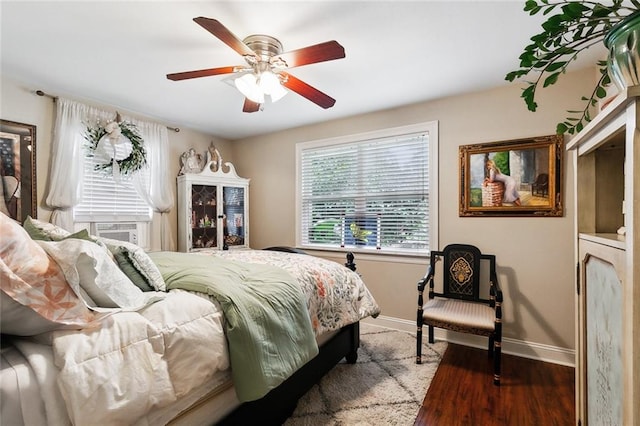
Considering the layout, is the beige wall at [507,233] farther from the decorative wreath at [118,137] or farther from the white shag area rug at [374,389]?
the decorative wreath at [118,137]

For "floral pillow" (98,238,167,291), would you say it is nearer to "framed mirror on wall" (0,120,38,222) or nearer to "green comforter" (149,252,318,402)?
"green comforter" (149,252,318,402)

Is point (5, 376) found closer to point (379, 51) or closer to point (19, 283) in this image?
point (19, 283)

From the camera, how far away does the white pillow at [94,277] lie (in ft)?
3.05

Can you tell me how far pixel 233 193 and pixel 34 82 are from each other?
2177mm

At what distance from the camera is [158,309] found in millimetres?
1147

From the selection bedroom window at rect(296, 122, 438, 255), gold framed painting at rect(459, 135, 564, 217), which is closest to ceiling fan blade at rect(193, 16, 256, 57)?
bedroom window at rect(296, 122, 438, 255)

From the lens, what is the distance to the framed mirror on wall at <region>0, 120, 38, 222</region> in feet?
7.97

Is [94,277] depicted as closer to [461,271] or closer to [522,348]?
[461,271]

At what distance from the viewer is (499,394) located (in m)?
2.03

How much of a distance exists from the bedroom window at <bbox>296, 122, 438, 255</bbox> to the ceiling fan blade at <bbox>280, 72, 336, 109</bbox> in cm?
130

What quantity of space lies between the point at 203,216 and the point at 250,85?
235 cm

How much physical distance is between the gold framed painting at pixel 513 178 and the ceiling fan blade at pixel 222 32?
2.19 metres

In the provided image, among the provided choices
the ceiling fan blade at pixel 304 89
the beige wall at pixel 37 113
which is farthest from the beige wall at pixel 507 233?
the beige wall at pixel 37 113

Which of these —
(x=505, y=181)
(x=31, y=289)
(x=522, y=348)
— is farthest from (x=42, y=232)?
(x=522, y=348)
